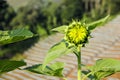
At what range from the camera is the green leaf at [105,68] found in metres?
1.57

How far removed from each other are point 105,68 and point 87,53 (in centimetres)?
193

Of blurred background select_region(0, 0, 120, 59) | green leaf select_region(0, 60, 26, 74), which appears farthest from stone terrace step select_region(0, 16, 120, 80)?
blurred background select_region(0, 0, 120, 59)

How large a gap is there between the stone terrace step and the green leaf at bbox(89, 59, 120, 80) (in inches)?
39.8

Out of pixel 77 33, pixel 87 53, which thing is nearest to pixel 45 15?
pixel 87 53

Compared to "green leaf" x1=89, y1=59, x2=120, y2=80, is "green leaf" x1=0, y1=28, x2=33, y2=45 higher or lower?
higher

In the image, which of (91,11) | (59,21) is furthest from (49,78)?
(91,11)

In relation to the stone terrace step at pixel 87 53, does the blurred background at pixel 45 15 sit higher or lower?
higher

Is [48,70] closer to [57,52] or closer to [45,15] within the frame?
[57,52]

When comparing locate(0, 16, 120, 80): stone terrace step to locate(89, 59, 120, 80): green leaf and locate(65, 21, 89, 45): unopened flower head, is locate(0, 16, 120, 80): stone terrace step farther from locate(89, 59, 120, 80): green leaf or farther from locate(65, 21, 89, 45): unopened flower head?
locate(65, 21, 89, 45): unopened flower head

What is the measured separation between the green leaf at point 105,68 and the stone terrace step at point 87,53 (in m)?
1.01

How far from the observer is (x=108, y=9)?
41.1 meters

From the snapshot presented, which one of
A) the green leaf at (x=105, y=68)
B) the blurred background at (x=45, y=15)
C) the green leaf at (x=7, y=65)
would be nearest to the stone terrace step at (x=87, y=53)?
the green leaf at (x=105, y=68)

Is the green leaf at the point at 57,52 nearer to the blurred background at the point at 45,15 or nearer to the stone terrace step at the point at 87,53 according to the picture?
the stone terrace step at the point at 87,53

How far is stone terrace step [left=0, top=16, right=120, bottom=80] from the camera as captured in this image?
2.95 metres
